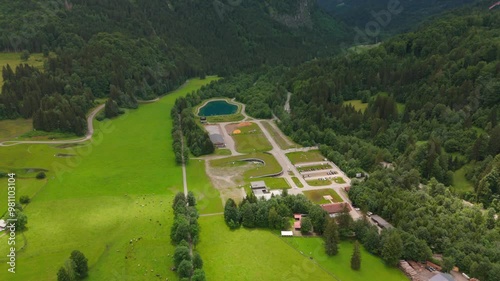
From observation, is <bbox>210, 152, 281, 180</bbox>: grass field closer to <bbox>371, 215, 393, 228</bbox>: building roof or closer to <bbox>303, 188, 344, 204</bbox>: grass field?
<bbox>303, 188, 344, 204</bbox>: grass field

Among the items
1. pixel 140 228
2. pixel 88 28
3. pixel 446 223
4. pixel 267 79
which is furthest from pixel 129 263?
pixel 88 28

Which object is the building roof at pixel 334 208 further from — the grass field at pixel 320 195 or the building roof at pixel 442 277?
the building roof at pixel 442 277

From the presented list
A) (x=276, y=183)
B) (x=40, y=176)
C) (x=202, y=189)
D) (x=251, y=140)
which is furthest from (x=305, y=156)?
(x=40, y=176)

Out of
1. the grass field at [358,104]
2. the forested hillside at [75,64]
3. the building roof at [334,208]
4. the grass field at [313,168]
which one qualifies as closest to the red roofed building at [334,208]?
the building roof at [334,208]

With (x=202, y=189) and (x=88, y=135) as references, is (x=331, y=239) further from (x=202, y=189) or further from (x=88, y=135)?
(x=88, y=135)

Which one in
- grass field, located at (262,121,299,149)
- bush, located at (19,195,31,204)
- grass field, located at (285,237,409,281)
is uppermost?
bush, located at (19,195,31,204)

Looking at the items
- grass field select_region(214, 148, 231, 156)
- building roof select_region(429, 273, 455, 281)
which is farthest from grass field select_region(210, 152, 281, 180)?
building roof select_region(429, 273, 455, 281)
